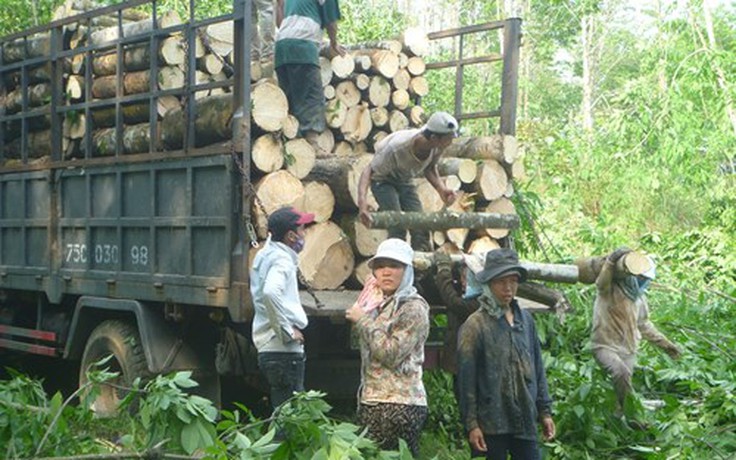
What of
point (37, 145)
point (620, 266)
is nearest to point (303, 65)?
point (37, 145)

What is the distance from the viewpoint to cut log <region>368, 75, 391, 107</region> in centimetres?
936

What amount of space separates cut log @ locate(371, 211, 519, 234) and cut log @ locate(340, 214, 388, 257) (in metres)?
0.42

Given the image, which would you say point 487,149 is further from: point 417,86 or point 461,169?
point 417,86

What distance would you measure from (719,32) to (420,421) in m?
22.3

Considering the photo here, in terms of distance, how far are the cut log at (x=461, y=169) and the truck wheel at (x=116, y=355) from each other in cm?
246

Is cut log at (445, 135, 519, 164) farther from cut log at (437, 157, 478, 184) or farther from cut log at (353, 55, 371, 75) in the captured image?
cut log at (353, 55, 371, 75)

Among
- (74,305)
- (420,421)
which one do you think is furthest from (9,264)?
(420,421)

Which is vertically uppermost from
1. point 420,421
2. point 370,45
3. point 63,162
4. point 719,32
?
point 719,32

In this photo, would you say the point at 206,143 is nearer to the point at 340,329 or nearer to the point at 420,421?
the point at 340,329

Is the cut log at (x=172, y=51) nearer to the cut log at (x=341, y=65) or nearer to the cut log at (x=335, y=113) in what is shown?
the cut log at (x=335, y=113)

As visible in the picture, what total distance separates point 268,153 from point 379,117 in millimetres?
2217

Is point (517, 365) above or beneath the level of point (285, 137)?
beneath

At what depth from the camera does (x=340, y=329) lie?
24.4ft

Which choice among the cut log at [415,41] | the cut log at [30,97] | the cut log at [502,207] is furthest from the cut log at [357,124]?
the cut log at [30,97]
